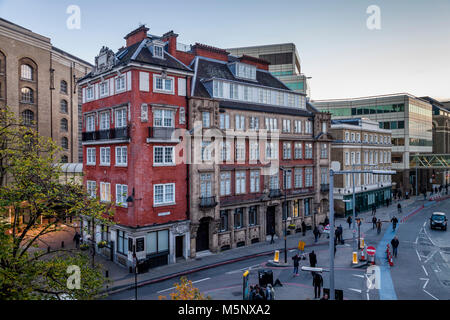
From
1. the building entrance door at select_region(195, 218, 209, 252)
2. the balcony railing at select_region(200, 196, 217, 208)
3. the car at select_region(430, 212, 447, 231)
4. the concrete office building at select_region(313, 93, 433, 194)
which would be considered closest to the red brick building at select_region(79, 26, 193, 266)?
the balcony railing at select_region(200, 196, 217, 208)

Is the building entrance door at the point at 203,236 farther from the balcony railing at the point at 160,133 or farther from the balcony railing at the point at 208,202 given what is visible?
the balcony railing at the point at 160,133

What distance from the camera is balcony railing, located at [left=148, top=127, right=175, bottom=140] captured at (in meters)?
28.6

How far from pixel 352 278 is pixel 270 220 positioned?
50.7ft

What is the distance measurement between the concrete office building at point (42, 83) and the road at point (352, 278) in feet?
101

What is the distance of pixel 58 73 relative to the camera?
49.3m

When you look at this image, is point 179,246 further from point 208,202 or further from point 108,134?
point 108,134

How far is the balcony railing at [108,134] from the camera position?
29047mm

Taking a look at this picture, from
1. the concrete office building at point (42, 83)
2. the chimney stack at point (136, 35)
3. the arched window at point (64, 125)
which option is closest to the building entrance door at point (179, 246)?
the chimney stack at point (136, 35)

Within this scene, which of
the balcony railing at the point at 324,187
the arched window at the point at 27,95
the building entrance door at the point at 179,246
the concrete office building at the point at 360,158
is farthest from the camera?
the concrete office building at the point at 360,158

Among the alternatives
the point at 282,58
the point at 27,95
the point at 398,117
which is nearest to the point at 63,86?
the point at 27,95

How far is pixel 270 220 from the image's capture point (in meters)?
39.8

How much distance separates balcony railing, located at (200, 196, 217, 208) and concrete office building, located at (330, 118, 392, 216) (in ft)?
81.5

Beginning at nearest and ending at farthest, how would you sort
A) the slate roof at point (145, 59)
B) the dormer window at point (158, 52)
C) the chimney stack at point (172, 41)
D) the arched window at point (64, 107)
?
1. the slate roof at point (145, 59)
2. the dormer window at point (158, 52)
3. the chimney stack at point (172, 41)
4. the arched window at point (64, 107)

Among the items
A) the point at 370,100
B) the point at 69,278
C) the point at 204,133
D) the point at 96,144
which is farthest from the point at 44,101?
the point at 370,100
